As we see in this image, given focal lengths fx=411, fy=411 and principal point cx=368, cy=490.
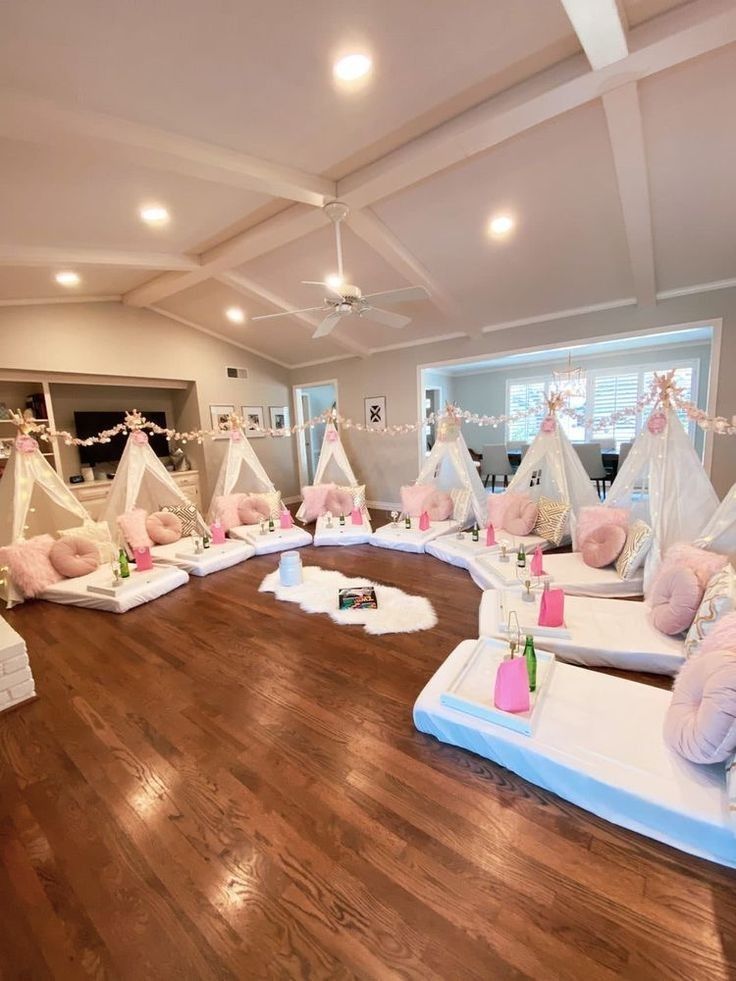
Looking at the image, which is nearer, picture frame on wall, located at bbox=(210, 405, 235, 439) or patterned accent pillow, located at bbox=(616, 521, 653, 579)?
patterned accent pillow, located at bbox=(616, 521, 653, 579)

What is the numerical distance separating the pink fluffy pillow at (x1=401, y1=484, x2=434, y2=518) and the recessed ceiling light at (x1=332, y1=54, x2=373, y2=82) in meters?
4.23

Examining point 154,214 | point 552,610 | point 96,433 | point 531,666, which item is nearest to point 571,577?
point 552,610

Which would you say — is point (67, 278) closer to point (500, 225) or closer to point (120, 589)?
point (120, 589)

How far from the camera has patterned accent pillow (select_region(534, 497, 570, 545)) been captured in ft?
15.0

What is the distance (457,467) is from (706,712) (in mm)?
4174

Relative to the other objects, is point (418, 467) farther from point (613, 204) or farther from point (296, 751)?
point (296, 751)

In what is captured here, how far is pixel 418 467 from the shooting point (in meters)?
7.05

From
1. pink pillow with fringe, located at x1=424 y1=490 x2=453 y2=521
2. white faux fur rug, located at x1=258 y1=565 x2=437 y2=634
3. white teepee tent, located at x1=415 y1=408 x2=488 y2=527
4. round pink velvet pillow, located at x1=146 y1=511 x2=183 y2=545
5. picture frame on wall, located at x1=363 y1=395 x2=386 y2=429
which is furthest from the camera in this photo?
picture frame on wall, located at x1=363 y1=395 x2=386 y2=429

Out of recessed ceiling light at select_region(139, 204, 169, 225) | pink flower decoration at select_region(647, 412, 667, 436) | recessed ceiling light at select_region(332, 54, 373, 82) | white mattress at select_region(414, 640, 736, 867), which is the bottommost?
white mattress at select_region(414, 640, 736, 867)

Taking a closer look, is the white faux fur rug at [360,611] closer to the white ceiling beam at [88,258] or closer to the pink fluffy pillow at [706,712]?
the pink fluffy pillow at [706,712]

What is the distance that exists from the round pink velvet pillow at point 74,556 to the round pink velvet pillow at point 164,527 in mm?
650

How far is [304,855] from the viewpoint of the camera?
153cm

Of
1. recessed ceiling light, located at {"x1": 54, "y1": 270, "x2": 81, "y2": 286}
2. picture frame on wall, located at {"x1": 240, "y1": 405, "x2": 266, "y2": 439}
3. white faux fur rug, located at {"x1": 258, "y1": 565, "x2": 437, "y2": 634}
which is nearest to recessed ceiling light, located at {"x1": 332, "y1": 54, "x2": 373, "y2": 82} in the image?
white faux fur rug, located at {"x1": 258, "y1": 565, "x2": 437, "y2": 634}

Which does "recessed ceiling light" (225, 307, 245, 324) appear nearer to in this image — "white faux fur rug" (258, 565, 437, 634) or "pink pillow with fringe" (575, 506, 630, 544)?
"white faux fur rug" (258, 565, 437, 634)
